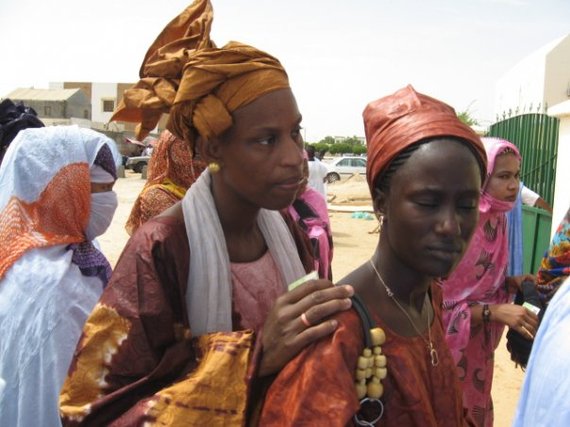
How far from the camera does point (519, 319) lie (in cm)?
301

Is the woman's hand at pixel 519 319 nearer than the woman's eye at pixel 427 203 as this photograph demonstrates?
No

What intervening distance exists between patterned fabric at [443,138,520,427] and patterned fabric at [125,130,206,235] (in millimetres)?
1661

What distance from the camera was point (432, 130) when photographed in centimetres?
152

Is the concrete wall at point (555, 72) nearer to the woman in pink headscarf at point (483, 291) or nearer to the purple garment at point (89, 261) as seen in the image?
the woman in pink headscarf at point (483, 291)

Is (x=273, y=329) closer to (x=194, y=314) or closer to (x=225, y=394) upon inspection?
(x=225, y=394)

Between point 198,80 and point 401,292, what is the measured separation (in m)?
0.88

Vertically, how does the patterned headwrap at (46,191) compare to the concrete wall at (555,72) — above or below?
below

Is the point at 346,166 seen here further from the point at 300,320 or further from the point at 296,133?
the point at 300,320

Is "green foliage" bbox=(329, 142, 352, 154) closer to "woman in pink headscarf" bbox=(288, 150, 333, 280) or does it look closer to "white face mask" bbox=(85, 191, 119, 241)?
"woman in pink headscarf" bbox=(288, 150, 333, 280)

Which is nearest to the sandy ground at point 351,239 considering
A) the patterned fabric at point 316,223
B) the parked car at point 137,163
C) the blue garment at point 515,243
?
the blue garment at point 515,243

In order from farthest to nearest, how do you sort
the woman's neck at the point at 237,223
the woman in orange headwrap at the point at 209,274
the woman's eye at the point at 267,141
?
the woman's neck at the point at 237,223
the woman's eye at the point at 267,141
the woman in orange headwrap at the point at 209,274

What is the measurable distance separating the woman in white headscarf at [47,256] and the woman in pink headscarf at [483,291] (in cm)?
190

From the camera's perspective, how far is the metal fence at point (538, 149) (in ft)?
24.5

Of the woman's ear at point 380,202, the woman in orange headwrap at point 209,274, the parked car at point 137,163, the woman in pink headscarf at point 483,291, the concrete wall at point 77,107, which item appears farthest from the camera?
the concrete wall at point 77,107
